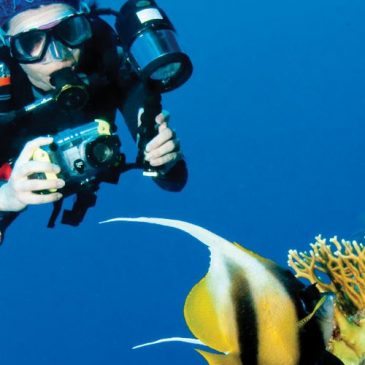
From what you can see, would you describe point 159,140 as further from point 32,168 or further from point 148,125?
point 32,168

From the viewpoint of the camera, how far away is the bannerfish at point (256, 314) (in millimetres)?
673

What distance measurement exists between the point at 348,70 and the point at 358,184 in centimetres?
2477

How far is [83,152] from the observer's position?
239 cm

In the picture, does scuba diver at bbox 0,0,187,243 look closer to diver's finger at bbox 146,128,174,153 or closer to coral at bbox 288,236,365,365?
diver's finger at bbox 146,128,174,153

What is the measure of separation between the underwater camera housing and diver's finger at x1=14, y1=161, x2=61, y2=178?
0.19 metres

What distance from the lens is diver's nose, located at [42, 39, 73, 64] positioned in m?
2.65

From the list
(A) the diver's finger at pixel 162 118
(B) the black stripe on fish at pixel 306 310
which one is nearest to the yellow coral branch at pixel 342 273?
(A) the diver's finger at pixel 162 118

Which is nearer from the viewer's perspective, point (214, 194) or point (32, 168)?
point (32, 168)

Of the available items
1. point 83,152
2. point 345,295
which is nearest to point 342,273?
point 345,295

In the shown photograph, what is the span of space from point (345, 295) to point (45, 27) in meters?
2.17

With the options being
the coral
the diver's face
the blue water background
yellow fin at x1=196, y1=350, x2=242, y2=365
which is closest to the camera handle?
the diver's face

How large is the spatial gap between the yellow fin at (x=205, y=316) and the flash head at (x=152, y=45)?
163 centimetres

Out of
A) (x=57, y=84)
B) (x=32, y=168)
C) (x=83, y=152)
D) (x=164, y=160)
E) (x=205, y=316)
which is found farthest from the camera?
(x=164, y=160)

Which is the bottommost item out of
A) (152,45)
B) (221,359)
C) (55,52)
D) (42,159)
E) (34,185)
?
(221,359)
